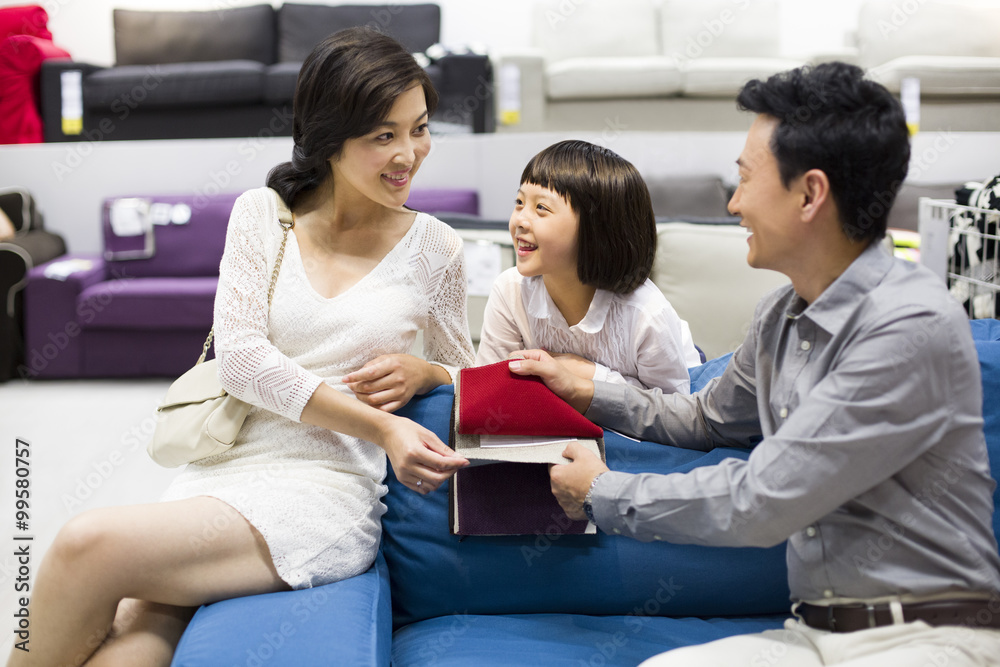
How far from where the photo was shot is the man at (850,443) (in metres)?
0.99

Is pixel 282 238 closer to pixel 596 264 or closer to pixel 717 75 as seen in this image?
pixel 596 264

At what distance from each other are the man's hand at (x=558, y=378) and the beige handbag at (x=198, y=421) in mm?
460

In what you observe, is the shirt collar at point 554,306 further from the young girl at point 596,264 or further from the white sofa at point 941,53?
the white sofa at point 941,53

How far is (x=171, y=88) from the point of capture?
4.87 metres

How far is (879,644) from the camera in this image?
1.03 metres

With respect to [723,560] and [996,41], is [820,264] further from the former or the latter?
[996,41]

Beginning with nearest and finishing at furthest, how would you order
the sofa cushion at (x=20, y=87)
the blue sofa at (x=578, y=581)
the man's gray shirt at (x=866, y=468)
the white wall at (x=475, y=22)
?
the man's gray shirt at (x=866, y=468), the blue sofa at (x=578, y=581), the sofa cushion at (x=20, y=87), the white wall at (x=475, y=22)

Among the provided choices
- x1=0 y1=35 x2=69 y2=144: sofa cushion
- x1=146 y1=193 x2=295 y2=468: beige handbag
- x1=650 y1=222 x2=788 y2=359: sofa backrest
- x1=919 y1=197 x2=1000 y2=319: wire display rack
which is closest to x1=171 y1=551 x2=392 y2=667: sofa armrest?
x1=146 y1=193 x2=295 y2=468: beige handbag

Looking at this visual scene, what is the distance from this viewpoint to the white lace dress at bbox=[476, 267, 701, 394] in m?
1.61

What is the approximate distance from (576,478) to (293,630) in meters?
0.46

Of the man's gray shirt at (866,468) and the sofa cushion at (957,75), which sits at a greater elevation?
the sofa cushion at (957,75)

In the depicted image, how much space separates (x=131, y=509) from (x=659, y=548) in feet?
2.83

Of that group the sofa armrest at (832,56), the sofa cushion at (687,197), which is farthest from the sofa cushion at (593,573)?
the sofa armrest at (832,56)

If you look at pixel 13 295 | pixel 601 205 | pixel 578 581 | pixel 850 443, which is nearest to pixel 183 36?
pixel 13 295
